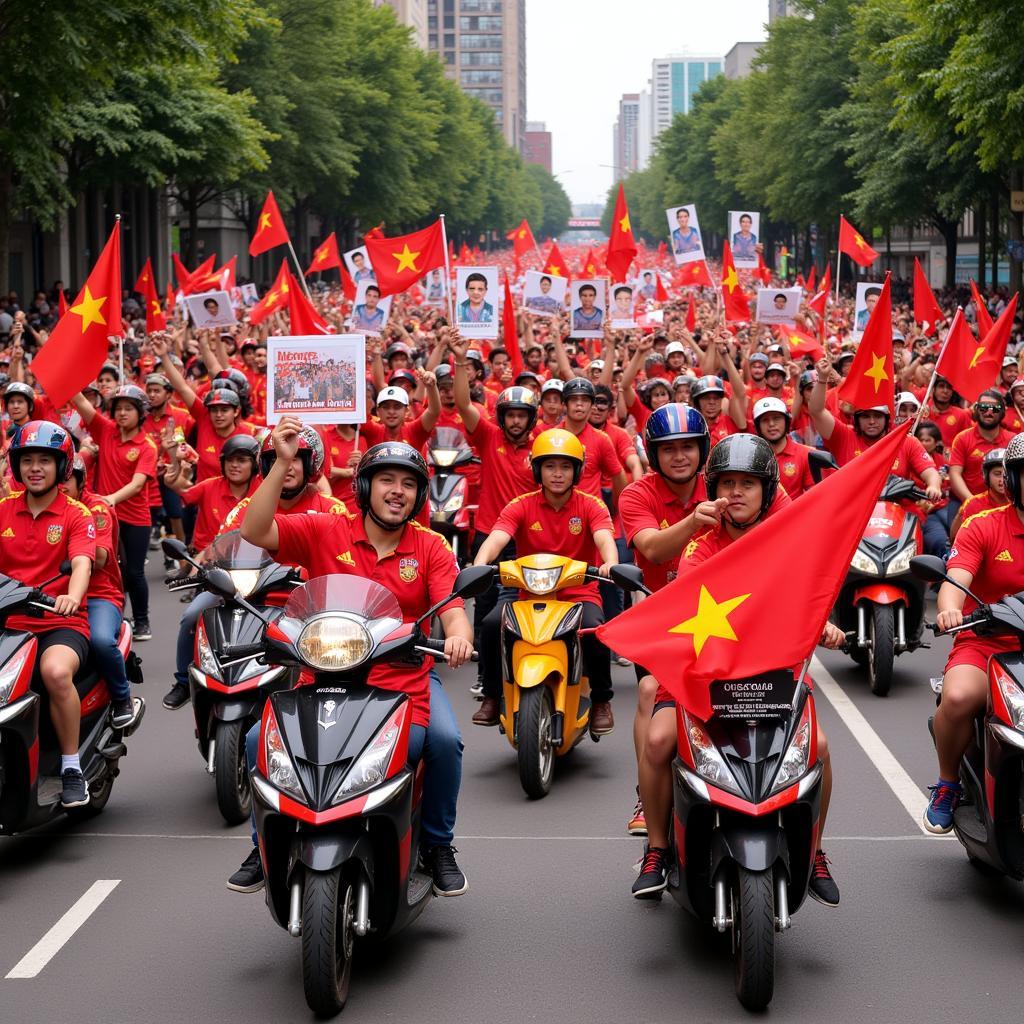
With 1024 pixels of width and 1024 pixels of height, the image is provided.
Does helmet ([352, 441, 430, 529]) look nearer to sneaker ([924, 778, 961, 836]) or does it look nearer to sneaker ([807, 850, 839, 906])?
sneaker ([807, 850, 839, 906])

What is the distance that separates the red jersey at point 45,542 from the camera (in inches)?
305

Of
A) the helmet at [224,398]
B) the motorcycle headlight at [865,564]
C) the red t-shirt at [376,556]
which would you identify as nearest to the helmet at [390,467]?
the red t-shirt at [376,556]

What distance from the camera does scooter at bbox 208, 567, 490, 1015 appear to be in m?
5.37

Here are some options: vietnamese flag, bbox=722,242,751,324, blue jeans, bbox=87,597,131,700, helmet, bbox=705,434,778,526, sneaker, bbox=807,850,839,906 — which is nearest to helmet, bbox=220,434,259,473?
blue jeans, bbox=87,597,131,700

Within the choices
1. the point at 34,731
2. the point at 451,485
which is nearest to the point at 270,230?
the point at 451,485

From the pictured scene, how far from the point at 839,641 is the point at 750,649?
17.8 inches

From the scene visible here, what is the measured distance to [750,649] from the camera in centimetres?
567

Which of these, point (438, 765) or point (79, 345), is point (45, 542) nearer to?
point (438, 765)

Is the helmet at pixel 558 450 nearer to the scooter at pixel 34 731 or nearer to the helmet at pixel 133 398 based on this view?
the scooter at pixel 34 731

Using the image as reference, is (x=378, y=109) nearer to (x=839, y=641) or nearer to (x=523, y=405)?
(x=523, y=405)

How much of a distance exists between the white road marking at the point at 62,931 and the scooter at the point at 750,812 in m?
2.19

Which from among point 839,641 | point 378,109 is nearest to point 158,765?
point 839,641

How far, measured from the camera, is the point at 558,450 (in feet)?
28.6

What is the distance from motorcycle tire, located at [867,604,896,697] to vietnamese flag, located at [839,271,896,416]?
1258 mm
